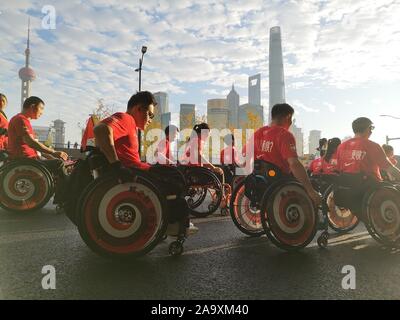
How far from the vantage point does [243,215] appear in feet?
15.9

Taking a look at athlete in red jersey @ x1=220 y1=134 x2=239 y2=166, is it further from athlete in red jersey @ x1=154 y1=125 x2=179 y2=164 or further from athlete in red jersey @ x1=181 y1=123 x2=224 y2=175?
athlete in red jersey @ x1=154 y1=125 x2=179 y2=164

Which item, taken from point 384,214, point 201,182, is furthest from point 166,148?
point 384,214

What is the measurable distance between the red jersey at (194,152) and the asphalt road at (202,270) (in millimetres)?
2697

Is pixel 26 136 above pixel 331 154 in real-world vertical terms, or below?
above

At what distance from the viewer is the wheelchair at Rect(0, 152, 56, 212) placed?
574 centimetres

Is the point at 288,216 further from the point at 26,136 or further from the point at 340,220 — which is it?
the point at 26,136

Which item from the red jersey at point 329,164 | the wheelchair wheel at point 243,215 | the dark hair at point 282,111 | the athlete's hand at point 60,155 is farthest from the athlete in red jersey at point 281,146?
the athlete's hand at point 60,155

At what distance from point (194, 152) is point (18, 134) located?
3313 mm

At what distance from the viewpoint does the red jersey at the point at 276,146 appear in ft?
12.8

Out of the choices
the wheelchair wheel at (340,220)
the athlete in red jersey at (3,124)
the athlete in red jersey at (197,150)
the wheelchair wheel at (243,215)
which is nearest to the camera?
the wheelchair wheel at (243,215)

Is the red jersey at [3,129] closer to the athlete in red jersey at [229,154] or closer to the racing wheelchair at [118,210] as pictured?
the racing wheelchair at [118,210]
